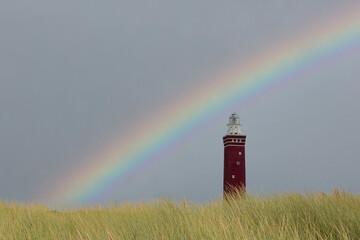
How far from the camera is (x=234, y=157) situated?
25.8m

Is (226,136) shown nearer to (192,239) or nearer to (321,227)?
(321,227)

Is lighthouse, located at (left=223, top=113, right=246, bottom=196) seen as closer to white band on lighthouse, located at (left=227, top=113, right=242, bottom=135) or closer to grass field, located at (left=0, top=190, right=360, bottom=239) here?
white band on lighthouse, located at (left=227, top=113, right=242, bottom=135)

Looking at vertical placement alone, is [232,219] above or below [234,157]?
below

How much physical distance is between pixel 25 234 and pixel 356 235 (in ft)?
16.8

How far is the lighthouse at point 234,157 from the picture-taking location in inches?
998

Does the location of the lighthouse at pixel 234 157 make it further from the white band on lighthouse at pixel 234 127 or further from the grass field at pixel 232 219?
the grass field at pixel 232 219

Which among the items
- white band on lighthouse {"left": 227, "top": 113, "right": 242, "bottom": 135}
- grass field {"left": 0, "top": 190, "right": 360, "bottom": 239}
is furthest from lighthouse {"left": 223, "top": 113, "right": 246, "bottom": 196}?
grass field {"left": 0, "top": 190, "right": 360, "bottom": 239}

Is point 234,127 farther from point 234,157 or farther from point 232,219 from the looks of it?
point 232,219

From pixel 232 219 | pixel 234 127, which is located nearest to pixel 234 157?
pixel 234 127

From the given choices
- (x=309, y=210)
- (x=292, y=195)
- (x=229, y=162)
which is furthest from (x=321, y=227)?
(x=229, y=162)

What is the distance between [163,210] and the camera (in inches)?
280

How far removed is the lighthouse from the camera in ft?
83.1

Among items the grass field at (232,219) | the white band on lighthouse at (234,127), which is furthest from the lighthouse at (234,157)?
the grass field at (232,219)

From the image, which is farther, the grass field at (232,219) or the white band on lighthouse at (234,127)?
the white band on lighthouse at (234,127)
